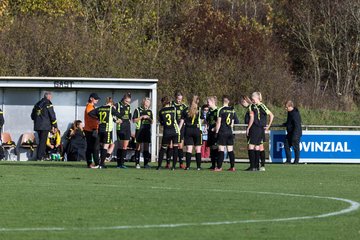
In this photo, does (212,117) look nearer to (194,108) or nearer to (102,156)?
(194,108)

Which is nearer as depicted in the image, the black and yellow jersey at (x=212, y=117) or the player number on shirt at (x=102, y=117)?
the player number on shirt at (x=102, y=117)

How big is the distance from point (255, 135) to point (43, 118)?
790 centimetres

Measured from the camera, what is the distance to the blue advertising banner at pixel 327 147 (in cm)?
3516

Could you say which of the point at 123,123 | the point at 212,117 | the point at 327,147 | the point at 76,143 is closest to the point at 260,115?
the point at 212,117

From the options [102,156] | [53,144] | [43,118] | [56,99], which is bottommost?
[102,156]

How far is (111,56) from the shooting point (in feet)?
161

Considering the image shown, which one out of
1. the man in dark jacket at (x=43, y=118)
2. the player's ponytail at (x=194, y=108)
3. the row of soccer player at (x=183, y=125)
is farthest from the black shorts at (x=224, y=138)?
the man in dark jacket at (x=43, y=118)

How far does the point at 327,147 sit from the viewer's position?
35156 millimetres

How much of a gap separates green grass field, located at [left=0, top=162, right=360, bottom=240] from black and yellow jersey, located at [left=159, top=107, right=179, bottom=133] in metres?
3.09

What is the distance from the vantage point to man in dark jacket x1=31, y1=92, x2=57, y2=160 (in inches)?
1266

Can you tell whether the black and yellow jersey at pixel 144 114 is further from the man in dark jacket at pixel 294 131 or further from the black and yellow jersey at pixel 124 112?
the man in dark jacket at pixel 294 131

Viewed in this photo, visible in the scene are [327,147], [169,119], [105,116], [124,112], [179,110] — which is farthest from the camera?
[327,147]

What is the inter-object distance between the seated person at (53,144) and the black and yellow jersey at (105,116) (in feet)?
24.4

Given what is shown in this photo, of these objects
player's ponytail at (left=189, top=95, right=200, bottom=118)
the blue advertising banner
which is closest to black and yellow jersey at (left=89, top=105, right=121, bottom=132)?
player's ponytail at (left=189, top=95, right=200, bottom=118)
